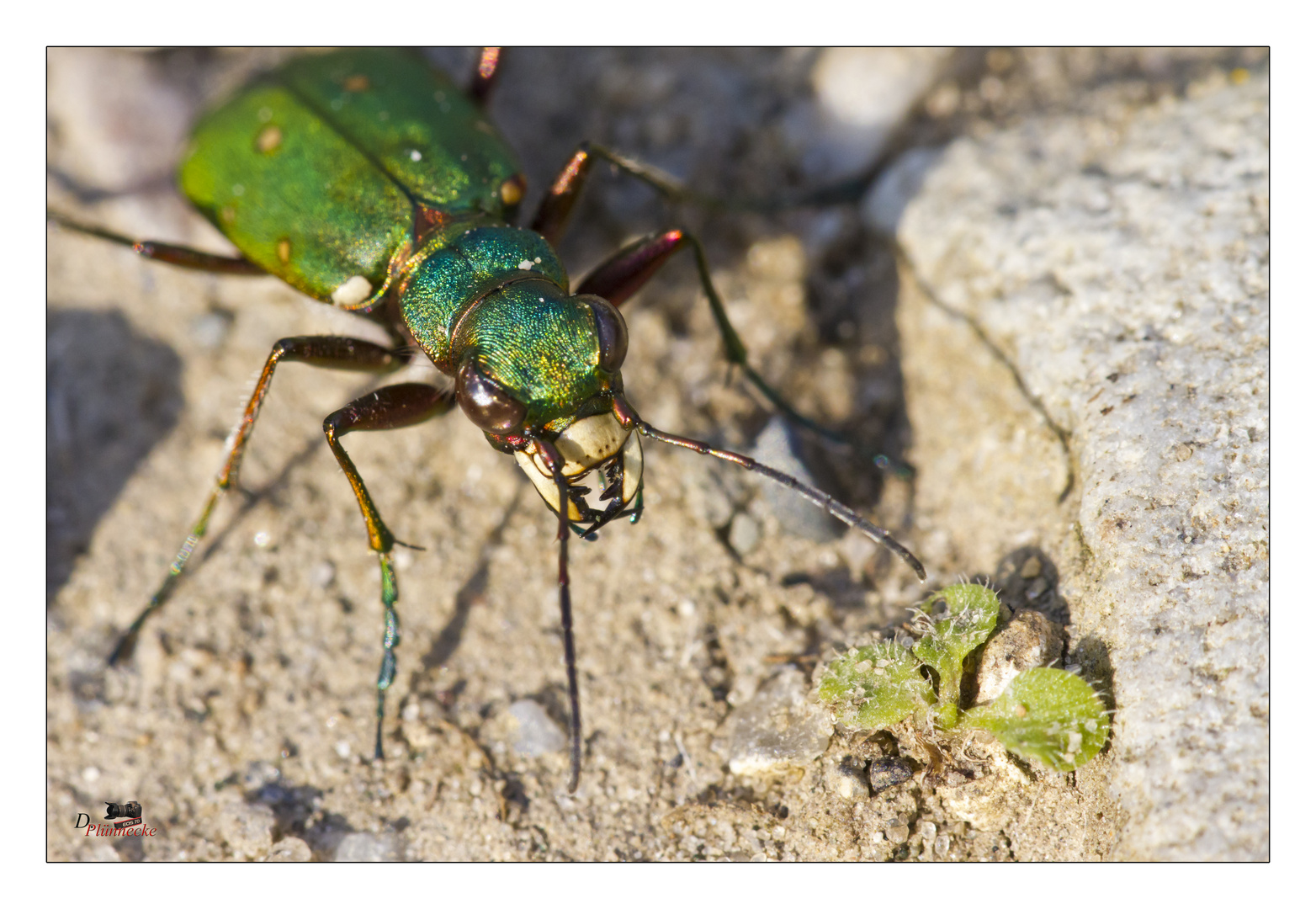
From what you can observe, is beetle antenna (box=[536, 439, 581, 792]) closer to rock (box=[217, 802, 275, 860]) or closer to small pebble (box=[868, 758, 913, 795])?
small pebble (box=[868, 758, 913, 795])

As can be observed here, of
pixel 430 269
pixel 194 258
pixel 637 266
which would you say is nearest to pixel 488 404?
pixel 430 269

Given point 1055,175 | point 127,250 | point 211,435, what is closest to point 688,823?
point 211,435

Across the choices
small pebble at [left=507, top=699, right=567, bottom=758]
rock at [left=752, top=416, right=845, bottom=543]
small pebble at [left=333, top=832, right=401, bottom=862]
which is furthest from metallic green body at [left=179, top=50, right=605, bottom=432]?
small pebble at [left=333, top=832, right=401, bottom=862]

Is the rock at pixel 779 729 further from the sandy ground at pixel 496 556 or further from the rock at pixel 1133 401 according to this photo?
the rock at pixel 1133 401

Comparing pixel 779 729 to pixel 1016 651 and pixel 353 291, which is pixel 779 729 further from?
pixel 353 291

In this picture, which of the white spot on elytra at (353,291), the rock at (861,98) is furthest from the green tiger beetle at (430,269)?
the rock at (861,98)
